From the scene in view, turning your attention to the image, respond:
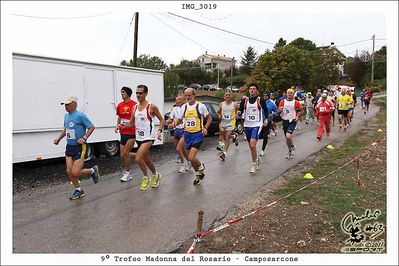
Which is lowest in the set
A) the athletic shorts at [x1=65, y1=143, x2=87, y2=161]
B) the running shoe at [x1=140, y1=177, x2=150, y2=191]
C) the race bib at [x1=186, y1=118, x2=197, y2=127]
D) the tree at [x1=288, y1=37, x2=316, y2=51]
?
the running shoe at [x1=140, y1=177, x2=150, y2=191]

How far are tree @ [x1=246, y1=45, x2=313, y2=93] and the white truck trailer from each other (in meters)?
25.2

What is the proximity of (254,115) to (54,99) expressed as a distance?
4.50 metres

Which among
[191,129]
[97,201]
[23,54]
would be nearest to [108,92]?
[23,54]

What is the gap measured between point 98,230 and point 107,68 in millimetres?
5562

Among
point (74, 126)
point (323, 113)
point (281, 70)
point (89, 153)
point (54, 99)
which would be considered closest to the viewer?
point (74, 126)

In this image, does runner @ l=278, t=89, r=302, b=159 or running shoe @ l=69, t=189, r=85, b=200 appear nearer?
running shoe @ l=69, t=189, r=85, b=200

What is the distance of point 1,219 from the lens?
399 centimetres

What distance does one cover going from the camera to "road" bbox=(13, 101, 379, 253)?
152 inches

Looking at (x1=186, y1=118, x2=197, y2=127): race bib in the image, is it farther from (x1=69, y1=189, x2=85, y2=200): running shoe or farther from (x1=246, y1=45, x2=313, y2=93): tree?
(x1=246, y1=45, x2=313, y2=93): tree

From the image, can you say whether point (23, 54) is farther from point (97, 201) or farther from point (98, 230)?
point (98, 230)

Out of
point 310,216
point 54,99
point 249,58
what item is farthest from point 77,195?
point 249,58

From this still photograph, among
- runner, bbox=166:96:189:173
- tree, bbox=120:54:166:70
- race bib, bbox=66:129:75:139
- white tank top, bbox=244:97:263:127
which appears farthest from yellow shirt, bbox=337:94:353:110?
tree, bbox=120:54:166:70

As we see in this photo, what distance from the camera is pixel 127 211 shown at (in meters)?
4.88

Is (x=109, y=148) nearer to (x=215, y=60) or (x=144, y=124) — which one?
(x=144, y=124)
